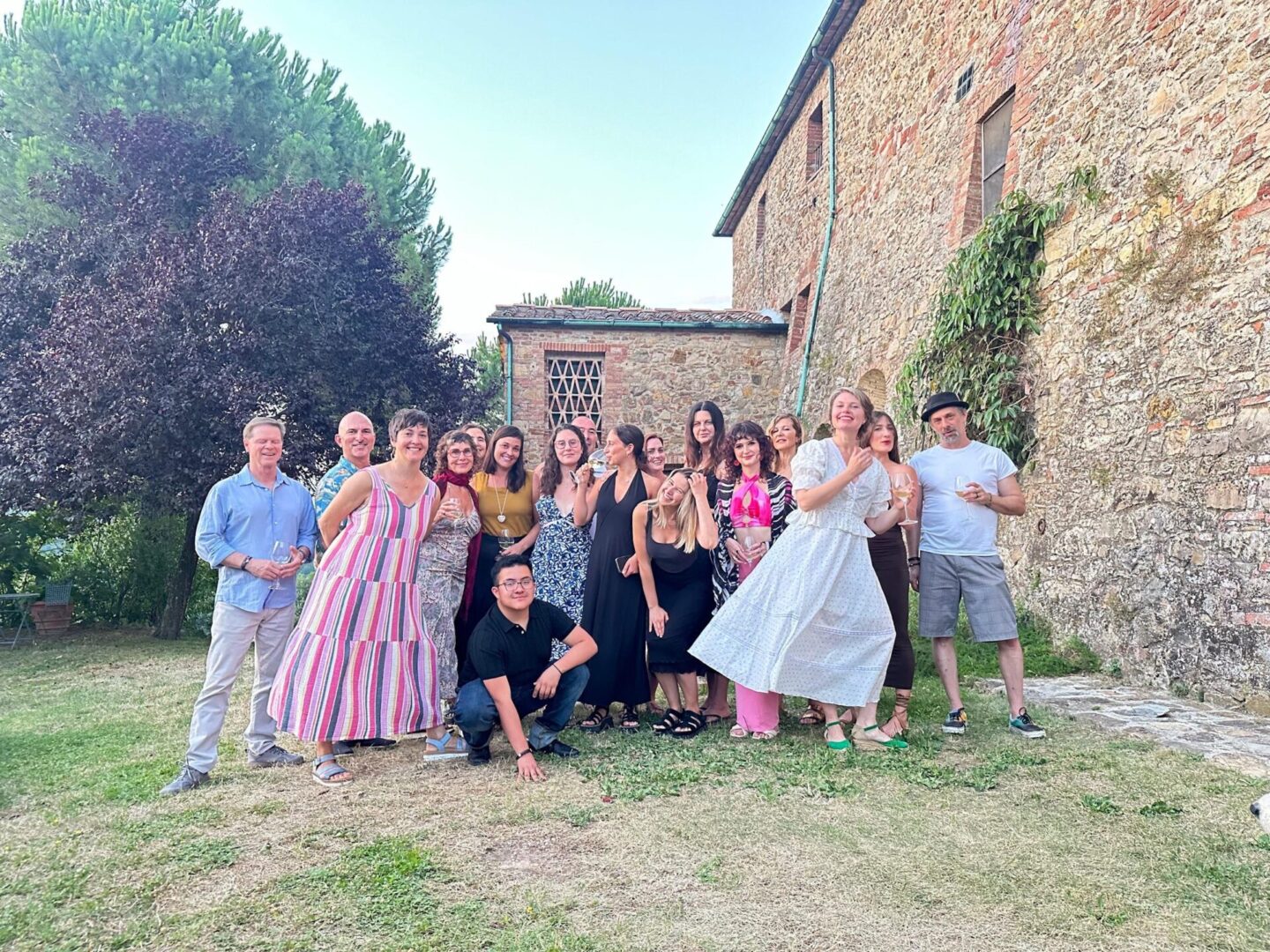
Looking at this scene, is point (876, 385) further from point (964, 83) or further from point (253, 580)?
point (253, 580)

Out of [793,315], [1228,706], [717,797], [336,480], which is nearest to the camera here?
[717,797]

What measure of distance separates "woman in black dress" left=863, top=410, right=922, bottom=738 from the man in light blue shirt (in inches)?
108

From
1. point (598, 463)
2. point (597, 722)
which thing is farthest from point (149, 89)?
point (597, 722)

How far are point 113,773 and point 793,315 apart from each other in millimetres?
11025

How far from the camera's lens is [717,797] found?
307 centimetres

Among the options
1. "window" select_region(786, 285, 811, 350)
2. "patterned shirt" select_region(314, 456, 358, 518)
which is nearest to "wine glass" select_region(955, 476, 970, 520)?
"patterned shirt" select_region(314, 456, 358, 518)

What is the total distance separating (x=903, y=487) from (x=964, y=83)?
6051 mm

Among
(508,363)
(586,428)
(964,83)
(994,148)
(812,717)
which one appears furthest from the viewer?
(508,363)

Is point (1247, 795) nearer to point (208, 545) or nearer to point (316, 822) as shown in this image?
point (316, 822)

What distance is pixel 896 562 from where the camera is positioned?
3.94m

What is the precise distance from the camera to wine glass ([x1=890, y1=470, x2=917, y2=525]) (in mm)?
3896

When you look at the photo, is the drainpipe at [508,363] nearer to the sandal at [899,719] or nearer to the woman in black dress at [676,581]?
the woman in black dress at [676,581]

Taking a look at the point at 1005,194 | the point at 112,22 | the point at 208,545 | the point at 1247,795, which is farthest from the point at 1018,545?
the point at 112,22

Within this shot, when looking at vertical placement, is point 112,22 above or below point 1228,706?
above
